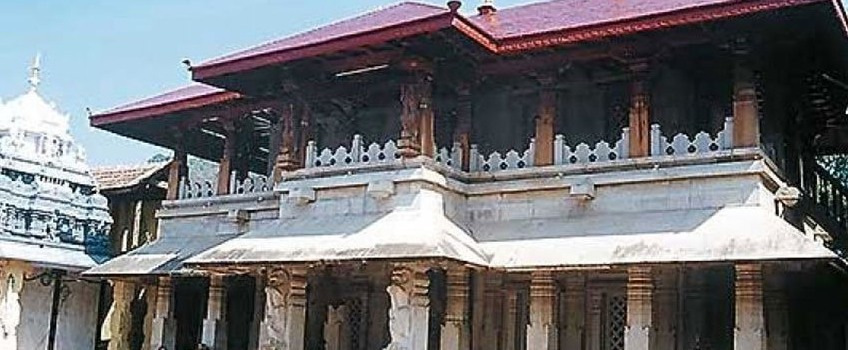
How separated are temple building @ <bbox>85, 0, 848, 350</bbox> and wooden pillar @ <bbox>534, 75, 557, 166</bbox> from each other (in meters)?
0.02

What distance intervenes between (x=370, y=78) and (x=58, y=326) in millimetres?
8715

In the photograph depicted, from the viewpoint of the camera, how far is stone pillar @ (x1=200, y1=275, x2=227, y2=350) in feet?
47.7

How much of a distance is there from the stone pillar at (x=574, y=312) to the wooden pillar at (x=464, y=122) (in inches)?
77.1

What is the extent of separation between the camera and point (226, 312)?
51.0ft

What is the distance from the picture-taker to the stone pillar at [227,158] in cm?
1525

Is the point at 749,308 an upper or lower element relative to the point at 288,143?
lower

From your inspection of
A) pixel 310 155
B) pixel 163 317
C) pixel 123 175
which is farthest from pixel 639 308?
pixel 123 175

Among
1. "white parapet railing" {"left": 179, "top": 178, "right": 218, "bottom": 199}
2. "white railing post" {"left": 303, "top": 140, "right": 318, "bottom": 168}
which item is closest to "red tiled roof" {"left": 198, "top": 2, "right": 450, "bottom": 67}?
"white railing post" {"left": 303, "top": 140, "right": 318, "bottom": 168}

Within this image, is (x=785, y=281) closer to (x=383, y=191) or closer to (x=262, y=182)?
(x=383, y=191)

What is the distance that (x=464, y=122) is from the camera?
12.7 metres

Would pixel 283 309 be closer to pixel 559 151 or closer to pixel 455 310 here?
pixel 455 310

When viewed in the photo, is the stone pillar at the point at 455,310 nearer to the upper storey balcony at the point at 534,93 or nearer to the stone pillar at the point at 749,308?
the upper storey balcony at the point at 534,93

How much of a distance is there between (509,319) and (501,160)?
6.77ft

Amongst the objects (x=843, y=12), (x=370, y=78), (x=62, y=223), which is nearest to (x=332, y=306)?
(x=370, y=78)
